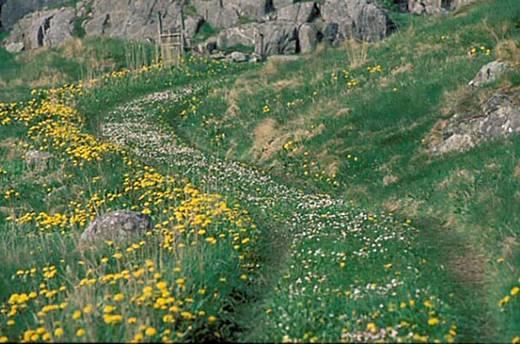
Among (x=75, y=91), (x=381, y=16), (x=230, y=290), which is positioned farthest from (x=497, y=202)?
(x=381, y=16)

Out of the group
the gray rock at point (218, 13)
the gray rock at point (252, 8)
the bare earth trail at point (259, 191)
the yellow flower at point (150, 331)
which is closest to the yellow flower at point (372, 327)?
the bare earth trail at point (259, 191)

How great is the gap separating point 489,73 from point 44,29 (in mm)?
34392

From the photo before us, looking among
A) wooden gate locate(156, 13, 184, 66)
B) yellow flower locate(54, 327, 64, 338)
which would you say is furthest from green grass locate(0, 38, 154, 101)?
yellow flower locate(54, 327, 64, 338)

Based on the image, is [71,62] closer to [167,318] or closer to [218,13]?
[218,13]

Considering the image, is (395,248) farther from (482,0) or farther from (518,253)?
(482,0)

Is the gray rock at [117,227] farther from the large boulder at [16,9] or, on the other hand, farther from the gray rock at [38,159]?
the large boulder at [16,9]

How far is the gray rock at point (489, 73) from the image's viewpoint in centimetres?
1756

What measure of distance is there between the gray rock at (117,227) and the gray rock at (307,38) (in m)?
27.1

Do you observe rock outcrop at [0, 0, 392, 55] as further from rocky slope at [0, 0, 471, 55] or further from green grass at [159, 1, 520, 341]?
green grass at [159, 1, 520, 341]

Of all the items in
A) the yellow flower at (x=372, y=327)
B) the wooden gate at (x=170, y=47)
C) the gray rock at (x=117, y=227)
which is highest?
the yellow flower at (x=372, y=327)

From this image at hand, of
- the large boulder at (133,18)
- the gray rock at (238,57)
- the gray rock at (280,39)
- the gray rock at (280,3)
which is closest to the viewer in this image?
the gray rock at (238,57)

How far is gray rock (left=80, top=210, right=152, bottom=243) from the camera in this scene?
11.3 meters

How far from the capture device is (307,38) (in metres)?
38.3

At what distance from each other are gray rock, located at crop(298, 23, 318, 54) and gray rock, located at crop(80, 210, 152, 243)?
1066 inches
